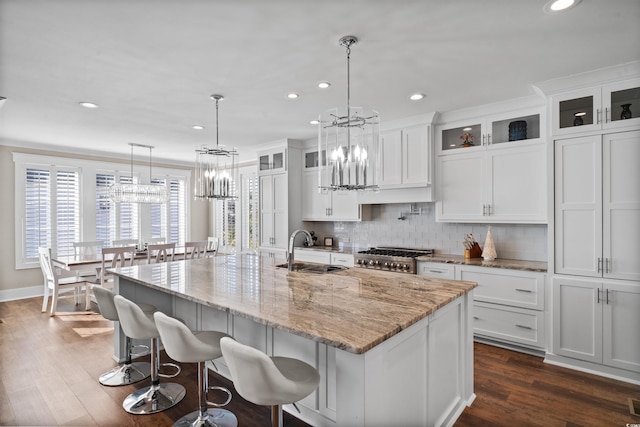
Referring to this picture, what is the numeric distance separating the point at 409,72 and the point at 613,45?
1430 millimetres

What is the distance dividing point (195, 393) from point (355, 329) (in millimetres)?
1920

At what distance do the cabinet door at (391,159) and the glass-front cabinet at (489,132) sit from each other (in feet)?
1.67

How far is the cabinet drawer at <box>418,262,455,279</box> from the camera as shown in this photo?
3881mm

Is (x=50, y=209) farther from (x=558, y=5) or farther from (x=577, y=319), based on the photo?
(x=577, y=319)

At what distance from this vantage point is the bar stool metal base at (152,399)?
250 centimetres

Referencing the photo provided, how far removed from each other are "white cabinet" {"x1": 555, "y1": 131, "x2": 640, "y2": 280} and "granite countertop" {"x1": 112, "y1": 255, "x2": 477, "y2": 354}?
1.42m

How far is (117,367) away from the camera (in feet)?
10.5

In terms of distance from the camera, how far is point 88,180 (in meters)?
6.44

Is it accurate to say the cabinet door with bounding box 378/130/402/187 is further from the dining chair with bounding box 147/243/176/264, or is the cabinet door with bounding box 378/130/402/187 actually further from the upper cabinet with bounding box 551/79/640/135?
the dining chair with bounding box 147/243/176/264

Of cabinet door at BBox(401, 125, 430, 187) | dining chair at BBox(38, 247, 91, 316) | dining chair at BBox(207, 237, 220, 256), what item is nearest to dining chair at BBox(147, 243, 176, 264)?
dining chair at BBox(207, 237, 220, 256)

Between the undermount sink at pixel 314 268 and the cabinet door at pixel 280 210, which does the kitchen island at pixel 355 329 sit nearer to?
the undermount sink at pixel 314 268

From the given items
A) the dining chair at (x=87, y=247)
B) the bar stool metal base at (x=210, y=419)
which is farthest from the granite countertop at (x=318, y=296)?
the dining chair at (x=87, y=247)

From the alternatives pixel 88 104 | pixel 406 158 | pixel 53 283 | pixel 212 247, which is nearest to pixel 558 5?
pixel 406 158

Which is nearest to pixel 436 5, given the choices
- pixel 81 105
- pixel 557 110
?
pixel 557 110
